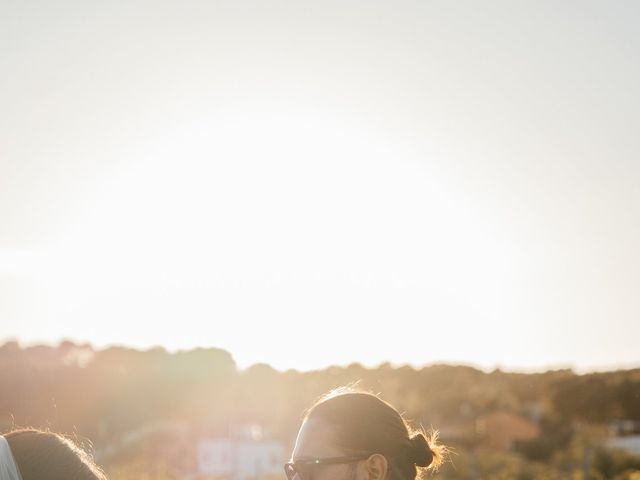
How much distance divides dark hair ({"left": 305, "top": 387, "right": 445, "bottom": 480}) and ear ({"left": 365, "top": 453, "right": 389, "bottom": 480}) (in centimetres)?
2

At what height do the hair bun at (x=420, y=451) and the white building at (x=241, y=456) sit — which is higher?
the hair bun at (x=420, y=451)

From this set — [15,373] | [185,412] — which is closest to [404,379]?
[185,412]

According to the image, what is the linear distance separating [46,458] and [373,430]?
94 centimetres

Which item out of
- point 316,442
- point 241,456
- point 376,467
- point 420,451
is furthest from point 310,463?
point 241,456

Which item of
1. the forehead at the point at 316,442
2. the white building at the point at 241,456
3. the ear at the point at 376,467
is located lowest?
the white building at the point at 241,456

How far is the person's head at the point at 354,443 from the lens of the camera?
8.02 ft

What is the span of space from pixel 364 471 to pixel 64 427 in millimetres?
1587

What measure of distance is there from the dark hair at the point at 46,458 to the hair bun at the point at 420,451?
972 mm

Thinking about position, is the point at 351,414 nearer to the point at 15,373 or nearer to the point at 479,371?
the point at 15,373

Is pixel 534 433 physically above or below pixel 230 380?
below

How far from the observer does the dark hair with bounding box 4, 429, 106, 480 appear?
7.01ft

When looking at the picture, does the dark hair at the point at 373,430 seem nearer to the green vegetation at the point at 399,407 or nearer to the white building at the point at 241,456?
the green vegetation at the point at 399,407

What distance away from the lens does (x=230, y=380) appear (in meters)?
38.6

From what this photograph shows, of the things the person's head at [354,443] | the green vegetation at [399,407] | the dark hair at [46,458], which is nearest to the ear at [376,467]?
the person's head at [354,443]
